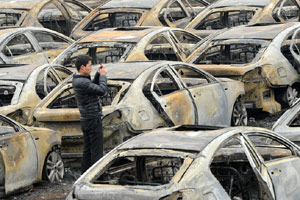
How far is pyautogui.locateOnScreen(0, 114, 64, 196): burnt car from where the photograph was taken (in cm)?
Answer: 1151

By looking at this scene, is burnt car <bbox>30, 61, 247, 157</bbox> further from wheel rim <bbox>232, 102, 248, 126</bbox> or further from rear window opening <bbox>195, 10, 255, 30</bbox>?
rear window opening <bbox>195, 10, 255, 30</bbox>

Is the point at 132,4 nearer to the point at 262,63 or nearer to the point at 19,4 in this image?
the point at 19,4

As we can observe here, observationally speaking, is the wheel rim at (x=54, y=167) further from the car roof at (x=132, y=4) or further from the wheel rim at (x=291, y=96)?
the car roof at (x=132, y=4)

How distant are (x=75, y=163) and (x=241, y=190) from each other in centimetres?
386

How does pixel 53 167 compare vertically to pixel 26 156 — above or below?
below

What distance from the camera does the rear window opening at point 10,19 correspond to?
22442mm

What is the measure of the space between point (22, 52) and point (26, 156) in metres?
7.92

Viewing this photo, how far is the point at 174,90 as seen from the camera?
14.6 meters

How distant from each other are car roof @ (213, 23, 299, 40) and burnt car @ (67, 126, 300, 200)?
6414mm

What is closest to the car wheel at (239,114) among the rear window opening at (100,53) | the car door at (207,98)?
the car door at (207,98)

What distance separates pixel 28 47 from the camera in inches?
771

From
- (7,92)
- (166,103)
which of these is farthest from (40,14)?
(166,103)

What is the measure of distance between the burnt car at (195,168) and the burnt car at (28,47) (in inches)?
346

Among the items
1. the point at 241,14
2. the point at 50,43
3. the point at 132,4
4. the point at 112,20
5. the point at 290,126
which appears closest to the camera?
the point at 290,126
